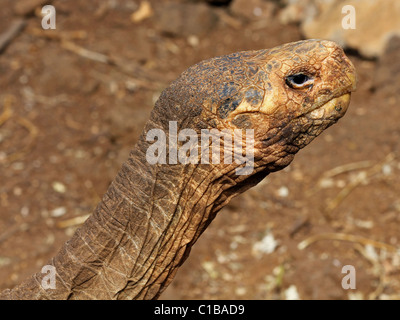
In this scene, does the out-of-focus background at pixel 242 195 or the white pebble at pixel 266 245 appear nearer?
the out-of-focus background at pixel 242 195

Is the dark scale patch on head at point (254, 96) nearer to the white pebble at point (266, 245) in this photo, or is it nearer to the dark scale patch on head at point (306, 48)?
the dark scale patch on head at point (306, 48)

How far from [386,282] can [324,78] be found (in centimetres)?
289

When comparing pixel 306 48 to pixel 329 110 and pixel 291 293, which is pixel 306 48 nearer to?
pixel 329 110

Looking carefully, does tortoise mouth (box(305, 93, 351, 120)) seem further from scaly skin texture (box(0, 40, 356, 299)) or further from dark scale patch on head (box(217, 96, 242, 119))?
dark scale patch on head (box(217, 96, 242, 119))

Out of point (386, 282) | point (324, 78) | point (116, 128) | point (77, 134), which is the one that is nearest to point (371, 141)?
point (386, 282)

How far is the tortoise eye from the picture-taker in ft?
6.98

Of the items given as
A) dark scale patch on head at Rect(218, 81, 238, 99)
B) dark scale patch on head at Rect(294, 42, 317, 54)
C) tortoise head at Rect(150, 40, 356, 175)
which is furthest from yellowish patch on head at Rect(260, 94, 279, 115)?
dark scale patch on head at Rect(294, 42, 317, 54)

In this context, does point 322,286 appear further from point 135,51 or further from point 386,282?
point 135,51

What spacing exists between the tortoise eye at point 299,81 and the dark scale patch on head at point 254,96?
13 centimetres

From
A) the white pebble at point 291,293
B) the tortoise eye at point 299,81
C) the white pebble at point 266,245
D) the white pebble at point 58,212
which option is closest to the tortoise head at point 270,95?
the tortoise eye at point 299,81

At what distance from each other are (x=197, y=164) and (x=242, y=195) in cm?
354

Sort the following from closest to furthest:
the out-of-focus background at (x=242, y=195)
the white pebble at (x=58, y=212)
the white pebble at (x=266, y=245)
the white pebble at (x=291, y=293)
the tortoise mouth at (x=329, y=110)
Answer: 1. the tortoise mouth at (x=329, y=110)
2. the white pebble at (x=291, y=293)
3. the out-of-focus background at (x=242, y=195)
4. the white pebble at (x=266, y=245)
5. the white pebble at (x=58, y=212)

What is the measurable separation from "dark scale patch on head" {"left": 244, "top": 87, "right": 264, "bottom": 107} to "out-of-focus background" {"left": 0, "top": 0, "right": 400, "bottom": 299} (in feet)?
8.61

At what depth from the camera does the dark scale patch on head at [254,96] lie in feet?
6.78
